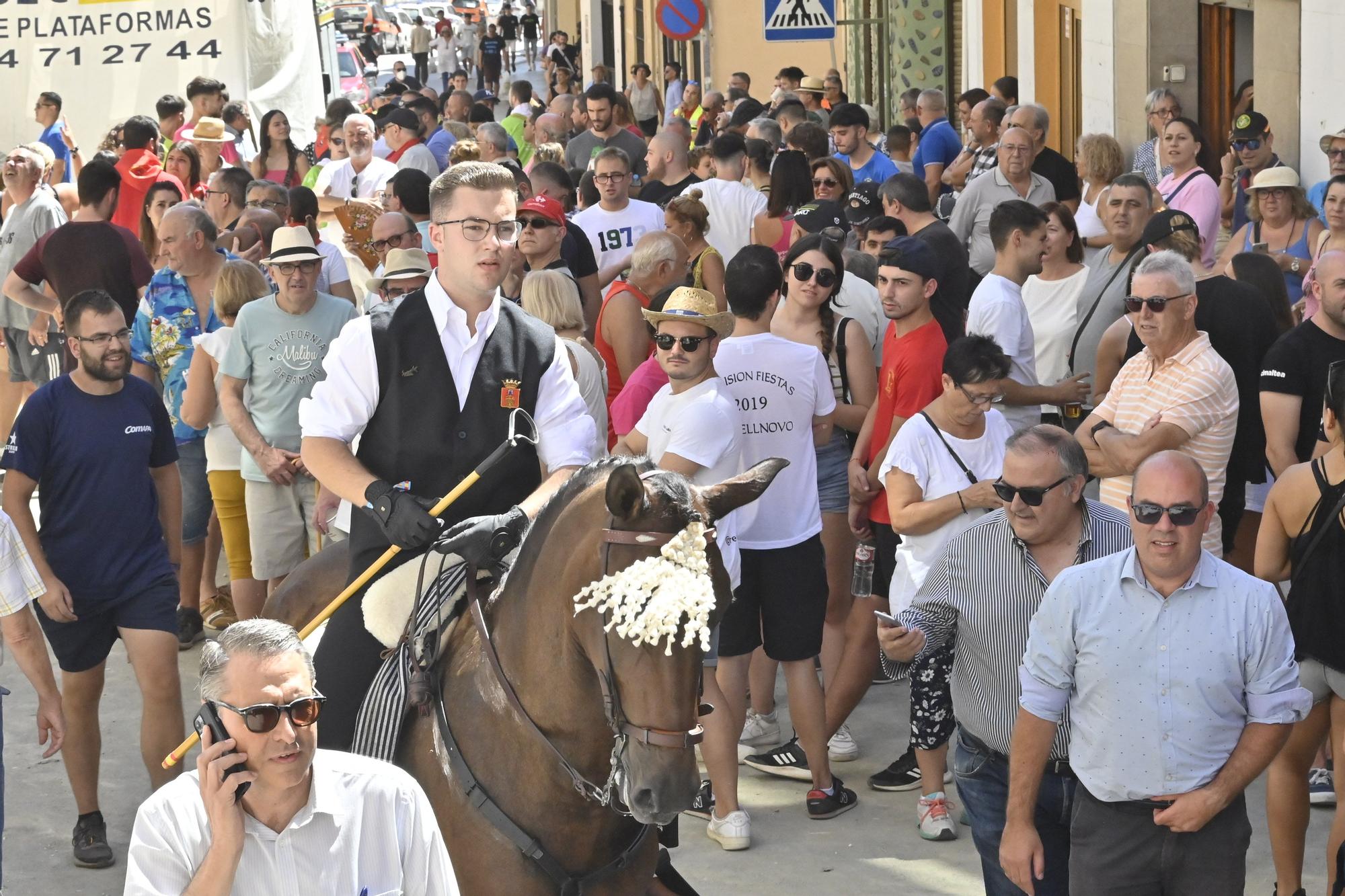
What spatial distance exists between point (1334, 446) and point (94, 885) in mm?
4914

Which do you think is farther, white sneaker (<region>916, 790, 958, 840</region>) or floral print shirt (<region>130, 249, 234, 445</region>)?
floral print shirt (<region>130, 249, 234, 445</region>)

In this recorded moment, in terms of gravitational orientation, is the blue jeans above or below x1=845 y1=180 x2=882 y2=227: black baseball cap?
below

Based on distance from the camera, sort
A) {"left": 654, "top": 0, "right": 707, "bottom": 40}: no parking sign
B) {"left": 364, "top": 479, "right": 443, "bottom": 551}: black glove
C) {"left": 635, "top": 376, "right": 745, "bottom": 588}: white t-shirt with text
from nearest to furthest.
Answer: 1. {"left": 364, "top": 479, "right": 443, "bottom": 551}: black glove
2. {"left": 635, "top": 376, "right": 745, "bottom": 588}: white t-shirt with text
3. {"left": 654, "top": 0, "right": 707, "bottom": 40}: no parking sign

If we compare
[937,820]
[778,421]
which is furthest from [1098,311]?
[937,820]

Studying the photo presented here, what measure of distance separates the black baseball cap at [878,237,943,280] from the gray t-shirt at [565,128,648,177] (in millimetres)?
8247

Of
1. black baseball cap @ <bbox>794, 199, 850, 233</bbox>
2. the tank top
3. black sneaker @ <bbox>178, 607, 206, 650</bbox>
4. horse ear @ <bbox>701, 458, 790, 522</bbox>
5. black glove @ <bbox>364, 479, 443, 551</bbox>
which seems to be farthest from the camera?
black baseball cap @ <bbox>794, 199, 850, 233</bbox>

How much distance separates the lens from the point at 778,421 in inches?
270

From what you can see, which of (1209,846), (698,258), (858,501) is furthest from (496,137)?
(1209,846)

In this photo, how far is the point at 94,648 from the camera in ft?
22.2

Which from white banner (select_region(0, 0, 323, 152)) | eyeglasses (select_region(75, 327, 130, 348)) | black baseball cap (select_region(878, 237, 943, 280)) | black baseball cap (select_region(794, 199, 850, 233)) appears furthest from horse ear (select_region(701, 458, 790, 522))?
white banner (select_region(0, 0, 323, 152))

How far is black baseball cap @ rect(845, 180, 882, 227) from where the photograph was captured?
35.0ft

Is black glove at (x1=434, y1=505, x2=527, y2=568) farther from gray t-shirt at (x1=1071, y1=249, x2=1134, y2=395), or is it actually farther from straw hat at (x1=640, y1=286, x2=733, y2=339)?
gray t-shirt at (x1=1071, y1=249, x2=1134, y2=395)

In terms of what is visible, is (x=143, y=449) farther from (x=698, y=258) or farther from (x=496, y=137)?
(x=496, y=137)

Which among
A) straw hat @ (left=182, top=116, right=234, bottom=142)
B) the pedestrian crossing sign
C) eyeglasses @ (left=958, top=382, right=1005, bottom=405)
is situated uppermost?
the pedestrian crossing sign
